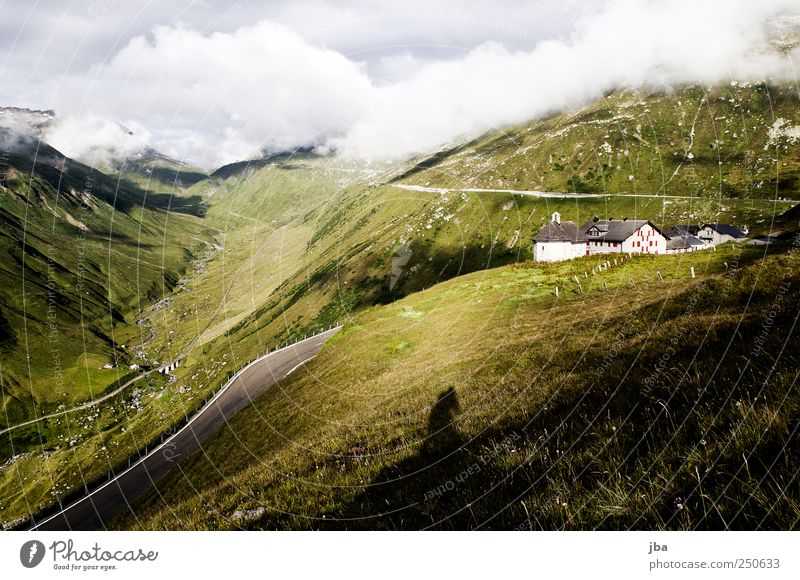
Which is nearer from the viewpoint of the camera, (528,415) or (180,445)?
(528,415)

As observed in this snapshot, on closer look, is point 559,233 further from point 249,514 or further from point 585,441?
point 249,514

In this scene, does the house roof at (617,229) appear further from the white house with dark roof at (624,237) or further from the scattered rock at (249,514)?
the scattered rock at (249,514)

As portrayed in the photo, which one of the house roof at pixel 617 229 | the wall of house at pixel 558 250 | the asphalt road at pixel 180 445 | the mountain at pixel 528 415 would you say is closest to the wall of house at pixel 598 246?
the house roof at pixel 617 229

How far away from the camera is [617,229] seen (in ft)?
310

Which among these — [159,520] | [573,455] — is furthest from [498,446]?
[159,520]

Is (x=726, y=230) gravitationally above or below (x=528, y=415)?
below

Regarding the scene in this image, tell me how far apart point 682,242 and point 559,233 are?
42473 millimetres

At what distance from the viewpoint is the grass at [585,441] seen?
483 centimetres

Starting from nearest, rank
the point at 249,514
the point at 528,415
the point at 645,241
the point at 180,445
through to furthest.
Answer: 1. the point at 249,514
2. the point at 528,415
3. the point at 180,445
4. the point at 645,241

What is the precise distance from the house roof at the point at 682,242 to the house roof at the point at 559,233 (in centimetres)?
2981

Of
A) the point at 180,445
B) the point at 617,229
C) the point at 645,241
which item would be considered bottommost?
the point at 180,445

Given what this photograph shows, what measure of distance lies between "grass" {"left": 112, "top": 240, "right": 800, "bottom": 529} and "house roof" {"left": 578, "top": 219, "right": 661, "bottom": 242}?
85.1 metres

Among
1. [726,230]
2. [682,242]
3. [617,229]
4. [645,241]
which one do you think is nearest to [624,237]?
[617,229]
